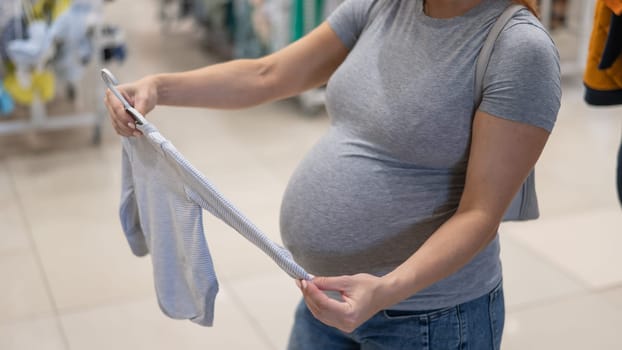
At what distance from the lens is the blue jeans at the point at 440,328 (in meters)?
1.38

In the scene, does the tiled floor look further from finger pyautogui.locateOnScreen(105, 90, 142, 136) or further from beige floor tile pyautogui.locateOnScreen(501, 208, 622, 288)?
finger pyautogui.locateOnScreen(105, 90, 142, 136)

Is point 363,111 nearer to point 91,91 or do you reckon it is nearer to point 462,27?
point 462,27

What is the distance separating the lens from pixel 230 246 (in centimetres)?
311

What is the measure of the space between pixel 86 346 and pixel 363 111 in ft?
4.94

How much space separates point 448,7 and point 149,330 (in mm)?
1652

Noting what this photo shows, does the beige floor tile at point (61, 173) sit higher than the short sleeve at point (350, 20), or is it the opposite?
the short sleeve at point (350, 20)

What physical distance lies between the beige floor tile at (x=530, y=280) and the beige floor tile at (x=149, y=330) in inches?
34.1

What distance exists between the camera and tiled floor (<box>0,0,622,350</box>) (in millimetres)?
2615

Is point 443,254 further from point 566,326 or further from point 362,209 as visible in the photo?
point 566,326

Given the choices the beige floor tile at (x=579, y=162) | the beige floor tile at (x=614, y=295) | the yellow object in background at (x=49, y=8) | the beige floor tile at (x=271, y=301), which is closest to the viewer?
the beige floor tile at (x=271, y=301)

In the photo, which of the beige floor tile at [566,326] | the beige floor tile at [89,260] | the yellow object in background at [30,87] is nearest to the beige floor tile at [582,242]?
the beige floor tile at [566,326]

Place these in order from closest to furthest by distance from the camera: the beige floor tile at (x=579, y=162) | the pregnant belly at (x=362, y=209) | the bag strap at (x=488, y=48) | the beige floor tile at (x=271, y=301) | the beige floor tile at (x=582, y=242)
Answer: the bag strap at (x=488, y=48) → the pregnant belly at (x=362, y=209) → the beige floor tile at (x=271, y=301) → the beige floor tile at (x=582, y=242) → the beige floor tile at (x=579, y=162)

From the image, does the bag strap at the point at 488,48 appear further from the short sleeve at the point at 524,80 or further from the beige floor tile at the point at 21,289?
the beige floor tile at the point at 21,289

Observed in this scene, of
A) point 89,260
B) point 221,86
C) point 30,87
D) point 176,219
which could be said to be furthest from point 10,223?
point 176,219
